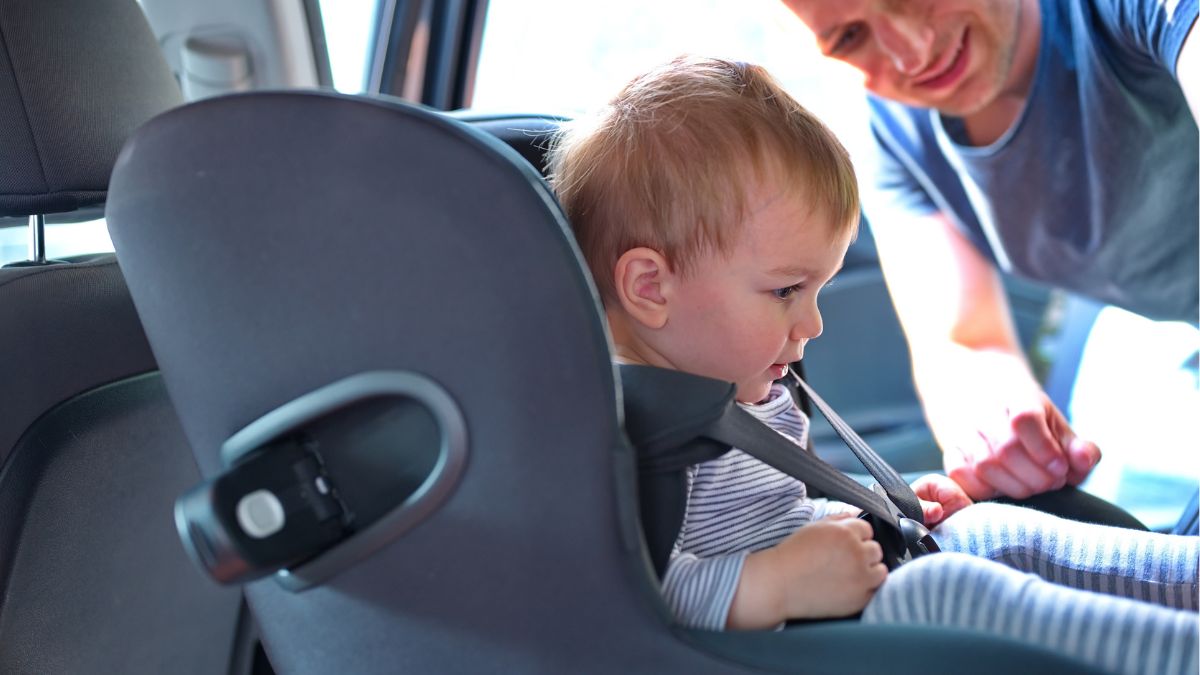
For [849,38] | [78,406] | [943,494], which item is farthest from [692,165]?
[849,38]

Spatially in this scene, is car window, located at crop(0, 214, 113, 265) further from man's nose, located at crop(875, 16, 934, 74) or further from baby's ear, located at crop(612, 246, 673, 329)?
man's nose, located at crop(875, 16, 934, 74)

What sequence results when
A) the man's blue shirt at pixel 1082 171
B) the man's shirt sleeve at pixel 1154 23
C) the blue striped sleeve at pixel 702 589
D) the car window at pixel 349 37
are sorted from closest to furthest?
the blue striped sleeve at pixel 702 589
the man's shirt sleeve at pixel 1154 23
the man's blue shirt at pixel 1082 171
the car window at pixel 349 37

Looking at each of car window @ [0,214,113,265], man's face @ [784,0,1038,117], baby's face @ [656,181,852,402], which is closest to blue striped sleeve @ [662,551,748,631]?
baby's face @ [656,181,852,402]

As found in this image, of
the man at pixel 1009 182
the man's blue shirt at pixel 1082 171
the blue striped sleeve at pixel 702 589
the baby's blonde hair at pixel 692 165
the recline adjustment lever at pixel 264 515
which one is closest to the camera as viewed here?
the recline adjustment lever at pixel 264 515

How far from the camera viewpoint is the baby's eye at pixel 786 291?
108 centimetres

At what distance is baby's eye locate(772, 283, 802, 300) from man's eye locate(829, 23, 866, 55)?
736mm

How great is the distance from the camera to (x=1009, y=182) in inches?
71.5

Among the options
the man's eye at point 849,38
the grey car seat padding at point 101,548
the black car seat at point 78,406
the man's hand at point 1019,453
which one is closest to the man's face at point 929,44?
the man's eye at point 849,38

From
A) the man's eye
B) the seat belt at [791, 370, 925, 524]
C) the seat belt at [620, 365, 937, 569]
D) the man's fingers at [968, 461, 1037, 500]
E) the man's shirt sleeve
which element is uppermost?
the man's shirt sleeve

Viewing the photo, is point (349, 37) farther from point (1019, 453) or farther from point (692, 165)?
point (1019, 453)

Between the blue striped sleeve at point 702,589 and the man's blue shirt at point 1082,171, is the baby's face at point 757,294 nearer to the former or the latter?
the blue striped sleeve at point 702,589

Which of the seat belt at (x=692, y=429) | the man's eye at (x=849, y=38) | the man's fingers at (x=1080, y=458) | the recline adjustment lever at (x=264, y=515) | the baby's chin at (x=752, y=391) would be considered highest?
the man's eye at (x=849, y=38)

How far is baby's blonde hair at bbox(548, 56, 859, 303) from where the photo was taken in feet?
3.33

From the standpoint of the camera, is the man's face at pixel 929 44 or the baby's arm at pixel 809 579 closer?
the baby's arm at pixel 809 579
